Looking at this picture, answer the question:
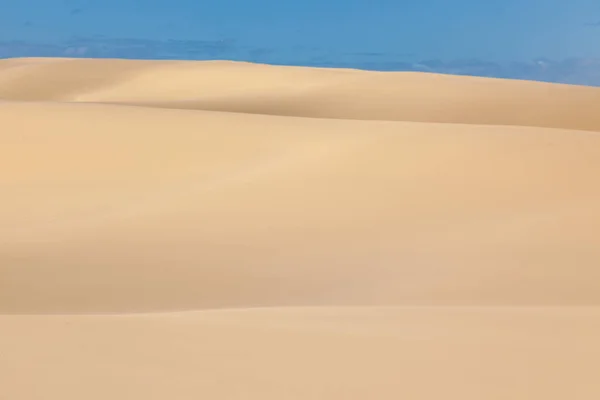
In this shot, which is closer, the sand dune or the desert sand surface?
the desert sand surface

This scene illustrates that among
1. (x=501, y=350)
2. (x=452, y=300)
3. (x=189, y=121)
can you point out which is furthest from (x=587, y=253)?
(x=189, y=121)

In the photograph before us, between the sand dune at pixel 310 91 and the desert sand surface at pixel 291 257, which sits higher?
the sand dune at pixel 310 91

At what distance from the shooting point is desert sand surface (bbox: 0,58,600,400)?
9.22 ft

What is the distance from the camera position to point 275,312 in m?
3.78

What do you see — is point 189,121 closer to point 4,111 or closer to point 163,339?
point 4,111

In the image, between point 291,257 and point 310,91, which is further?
point 310,91

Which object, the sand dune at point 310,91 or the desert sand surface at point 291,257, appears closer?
the desert sand surface at point 291,257

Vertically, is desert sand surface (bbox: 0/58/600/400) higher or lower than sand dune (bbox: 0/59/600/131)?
lower

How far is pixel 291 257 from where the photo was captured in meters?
6.75

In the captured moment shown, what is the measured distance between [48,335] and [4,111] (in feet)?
37.4

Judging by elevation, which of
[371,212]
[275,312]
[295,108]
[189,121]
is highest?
[295,108]

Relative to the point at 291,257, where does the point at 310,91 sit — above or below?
above

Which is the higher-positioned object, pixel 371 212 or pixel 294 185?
pixel 294 185

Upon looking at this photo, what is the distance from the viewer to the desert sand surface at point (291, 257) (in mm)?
2811
